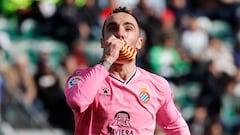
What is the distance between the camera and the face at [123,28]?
5.25 metres

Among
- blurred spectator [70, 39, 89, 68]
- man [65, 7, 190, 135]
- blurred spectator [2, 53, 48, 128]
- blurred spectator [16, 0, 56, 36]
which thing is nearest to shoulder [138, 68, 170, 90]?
man [65, 7, 190, 135]

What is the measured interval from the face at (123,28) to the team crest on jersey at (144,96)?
302 millimetres

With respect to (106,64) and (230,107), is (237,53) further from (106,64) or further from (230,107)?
(106,64)

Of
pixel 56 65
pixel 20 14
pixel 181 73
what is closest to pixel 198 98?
pixel 181 73

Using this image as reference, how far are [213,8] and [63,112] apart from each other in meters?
4.73

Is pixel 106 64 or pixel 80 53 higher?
pixel 106 64

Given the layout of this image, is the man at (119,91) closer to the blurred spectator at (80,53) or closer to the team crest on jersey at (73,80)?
the team crest on jersey at (73,80)

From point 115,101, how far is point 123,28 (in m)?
0.48

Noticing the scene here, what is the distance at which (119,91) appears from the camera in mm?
5324

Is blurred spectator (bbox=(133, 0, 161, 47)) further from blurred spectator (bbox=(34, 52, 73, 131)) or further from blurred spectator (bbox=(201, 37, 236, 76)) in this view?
blurred spectator (bbox=(34, 52, 73, 131))

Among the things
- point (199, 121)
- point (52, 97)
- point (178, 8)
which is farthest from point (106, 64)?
point (178, 8)

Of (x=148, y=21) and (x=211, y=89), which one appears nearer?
(x=211, y=89)

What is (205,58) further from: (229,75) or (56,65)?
(56,65)

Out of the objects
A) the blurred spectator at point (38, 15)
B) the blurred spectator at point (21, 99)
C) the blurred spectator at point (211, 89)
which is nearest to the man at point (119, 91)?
the blurred spectator at point (21, 99)
